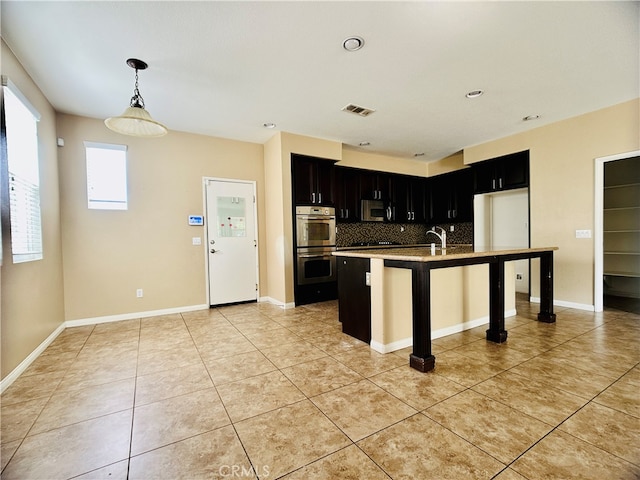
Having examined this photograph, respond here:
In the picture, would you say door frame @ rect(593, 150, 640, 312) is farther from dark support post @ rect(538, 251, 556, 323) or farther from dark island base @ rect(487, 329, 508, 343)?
dark island base @ rect(487, 329, 508, 343)

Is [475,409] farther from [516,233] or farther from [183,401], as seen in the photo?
[516,233]

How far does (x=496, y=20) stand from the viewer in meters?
2.18

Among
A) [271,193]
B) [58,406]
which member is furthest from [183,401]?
[271,193]

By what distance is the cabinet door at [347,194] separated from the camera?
216 inches

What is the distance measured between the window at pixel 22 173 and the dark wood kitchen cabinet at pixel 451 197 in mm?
6412

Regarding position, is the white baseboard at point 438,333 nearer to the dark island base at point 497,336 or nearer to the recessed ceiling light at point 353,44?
the dark island base at point 497,336

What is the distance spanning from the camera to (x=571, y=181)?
4.12m

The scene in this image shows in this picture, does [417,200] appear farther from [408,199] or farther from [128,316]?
[128,316]

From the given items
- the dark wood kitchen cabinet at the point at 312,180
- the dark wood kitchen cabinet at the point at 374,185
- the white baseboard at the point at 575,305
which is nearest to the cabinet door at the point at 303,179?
the dark wood kitchen cabinet at the point at 312,180

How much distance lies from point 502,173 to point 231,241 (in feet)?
15.9

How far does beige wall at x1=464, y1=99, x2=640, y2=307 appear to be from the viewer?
372cm

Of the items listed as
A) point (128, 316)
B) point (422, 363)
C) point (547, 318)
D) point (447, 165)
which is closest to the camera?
point (422, 363)

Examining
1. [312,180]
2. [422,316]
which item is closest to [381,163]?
[312,180]

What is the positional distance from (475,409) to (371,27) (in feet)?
9.32
